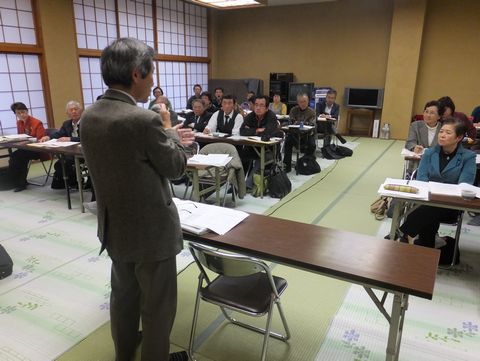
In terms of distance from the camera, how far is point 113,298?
1.60 meters

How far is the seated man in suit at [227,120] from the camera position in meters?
5.00

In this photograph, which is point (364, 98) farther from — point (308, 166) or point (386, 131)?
point (308, 166)

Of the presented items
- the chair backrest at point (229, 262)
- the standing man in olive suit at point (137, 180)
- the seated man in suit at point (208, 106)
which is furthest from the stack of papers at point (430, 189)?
the seated man in suit at point (208, 106)

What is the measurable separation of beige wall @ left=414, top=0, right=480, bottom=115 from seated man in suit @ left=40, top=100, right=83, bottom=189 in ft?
24.1

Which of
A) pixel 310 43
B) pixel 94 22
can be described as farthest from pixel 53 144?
pixel 310 43

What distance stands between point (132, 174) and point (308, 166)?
448 cm

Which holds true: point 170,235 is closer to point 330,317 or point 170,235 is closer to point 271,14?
point 330,317

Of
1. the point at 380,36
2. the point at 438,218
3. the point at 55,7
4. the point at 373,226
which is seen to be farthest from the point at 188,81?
the point at 438,218

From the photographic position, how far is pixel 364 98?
339 inches

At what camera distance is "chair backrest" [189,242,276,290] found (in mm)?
1439

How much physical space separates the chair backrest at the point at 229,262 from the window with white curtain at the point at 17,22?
5632 mm

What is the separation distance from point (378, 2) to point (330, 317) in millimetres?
8229

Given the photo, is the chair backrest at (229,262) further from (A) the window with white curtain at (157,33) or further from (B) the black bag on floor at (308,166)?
(A) the window with white curtain at (157,33)

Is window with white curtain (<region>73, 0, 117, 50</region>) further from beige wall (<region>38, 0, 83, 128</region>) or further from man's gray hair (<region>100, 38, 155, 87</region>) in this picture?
man's gray hair (<region>100, 38, 155, 87</region>)
